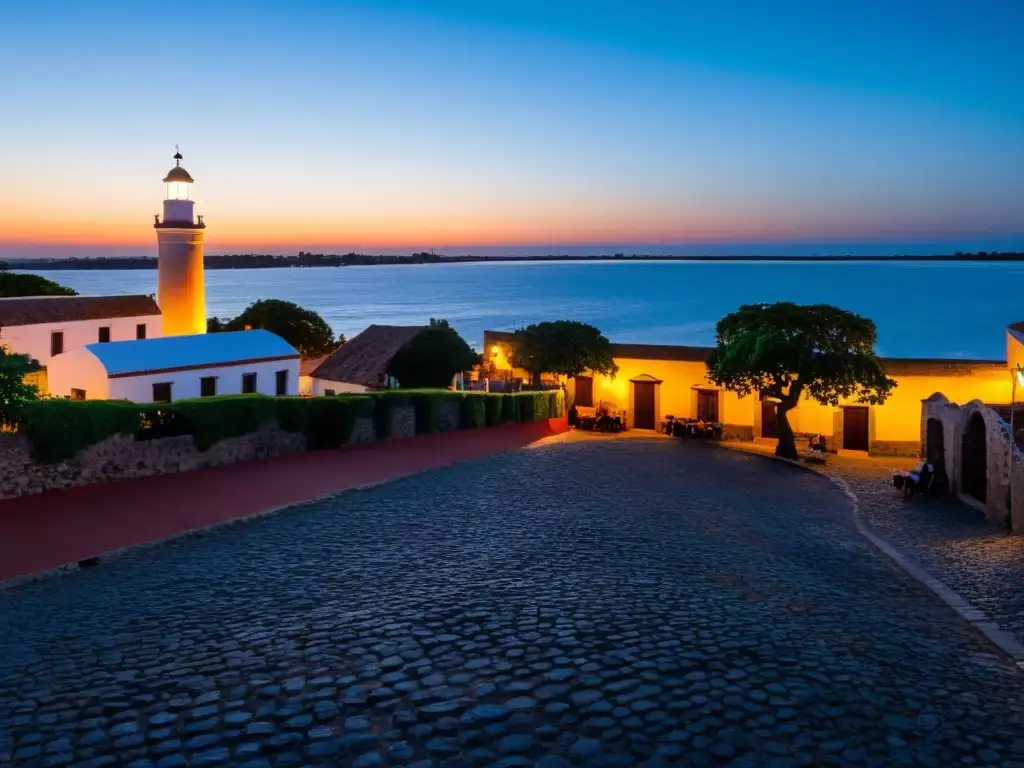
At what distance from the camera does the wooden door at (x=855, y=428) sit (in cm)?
2891

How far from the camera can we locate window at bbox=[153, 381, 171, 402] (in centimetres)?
2612

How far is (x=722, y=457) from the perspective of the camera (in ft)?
82.5

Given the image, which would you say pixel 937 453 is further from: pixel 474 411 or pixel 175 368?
pixel 175 368

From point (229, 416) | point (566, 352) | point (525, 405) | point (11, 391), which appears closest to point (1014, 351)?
point (566, 352)

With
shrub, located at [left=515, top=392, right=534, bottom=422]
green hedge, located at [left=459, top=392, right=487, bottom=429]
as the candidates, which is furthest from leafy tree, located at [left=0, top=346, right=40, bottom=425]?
shrub, located at [left=515, top=392, right=534, bottom=422]

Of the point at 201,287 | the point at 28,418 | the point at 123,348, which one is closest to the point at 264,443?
the point at 28,418

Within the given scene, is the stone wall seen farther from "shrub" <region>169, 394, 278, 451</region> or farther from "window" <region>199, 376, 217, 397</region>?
"window" <region>199, 376, 217, 397</region>

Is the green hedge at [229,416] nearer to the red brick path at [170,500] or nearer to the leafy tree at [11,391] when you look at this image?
the leafy tree at [11,391]

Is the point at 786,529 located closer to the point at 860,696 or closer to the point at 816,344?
the point at 860,696

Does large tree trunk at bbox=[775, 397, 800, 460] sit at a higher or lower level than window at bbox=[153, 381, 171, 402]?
lower

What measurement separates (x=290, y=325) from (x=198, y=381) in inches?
1025

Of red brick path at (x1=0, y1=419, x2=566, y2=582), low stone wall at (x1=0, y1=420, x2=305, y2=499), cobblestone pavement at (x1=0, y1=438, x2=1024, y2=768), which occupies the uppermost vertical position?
low stone wall at (x1=0, y1=420, x2=305, y2=499)

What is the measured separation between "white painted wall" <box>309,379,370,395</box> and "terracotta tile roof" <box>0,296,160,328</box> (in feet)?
27.9

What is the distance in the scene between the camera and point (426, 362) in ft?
120
